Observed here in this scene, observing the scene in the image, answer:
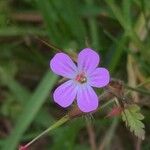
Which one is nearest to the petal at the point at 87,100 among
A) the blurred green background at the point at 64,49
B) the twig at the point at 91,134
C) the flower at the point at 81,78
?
the flower at the point at 81,78

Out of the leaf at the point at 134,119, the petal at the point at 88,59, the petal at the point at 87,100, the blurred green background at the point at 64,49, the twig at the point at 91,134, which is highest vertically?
the petal at the point at 88,59

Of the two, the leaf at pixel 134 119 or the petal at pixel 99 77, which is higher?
the petal at pixel 99 77

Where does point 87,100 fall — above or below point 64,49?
above

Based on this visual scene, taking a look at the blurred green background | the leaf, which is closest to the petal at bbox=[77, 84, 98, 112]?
the leaf

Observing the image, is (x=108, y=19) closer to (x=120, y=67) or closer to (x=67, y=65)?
(x=120, y=67)

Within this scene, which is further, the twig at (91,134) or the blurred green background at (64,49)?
the twig at (91,134)

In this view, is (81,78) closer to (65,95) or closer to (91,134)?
(65,95)

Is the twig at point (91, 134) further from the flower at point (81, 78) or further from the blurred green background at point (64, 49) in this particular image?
the flower at point (81, 78)

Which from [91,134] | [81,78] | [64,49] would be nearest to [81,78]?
[81,78]
